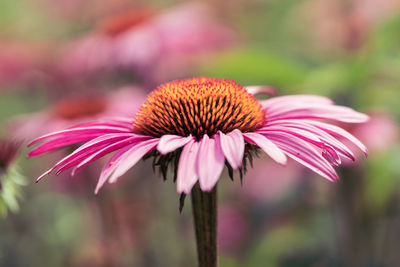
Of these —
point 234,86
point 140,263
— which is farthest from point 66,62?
point 234,86

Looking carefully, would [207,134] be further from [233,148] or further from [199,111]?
[233,148]

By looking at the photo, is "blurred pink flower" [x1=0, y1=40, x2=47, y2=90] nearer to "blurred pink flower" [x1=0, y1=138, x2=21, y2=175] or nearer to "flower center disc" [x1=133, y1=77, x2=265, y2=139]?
"blurred pink flower" [x1=0, y1=138, x2=21, y2=175]

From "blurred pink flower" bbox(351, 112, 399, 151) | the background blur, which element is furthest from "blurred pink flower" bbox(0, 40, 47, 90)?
"blurred pink flower" bbox(351, 112, 399, 151)

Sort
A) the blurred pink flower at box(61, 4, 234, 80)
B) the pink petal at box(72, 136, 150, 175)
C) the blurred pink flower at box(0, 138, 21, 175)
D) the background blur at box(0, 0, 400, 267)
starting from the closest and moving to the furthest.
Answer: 1. the pink petal at box(72, 136, 150, 175)
2. the blurred pink flower at box(0, 138, 21, 175)
3. the background blur at box(0, 0, 400, 267)
4. the blurred pink flower at box(61, 4, 234, 80)

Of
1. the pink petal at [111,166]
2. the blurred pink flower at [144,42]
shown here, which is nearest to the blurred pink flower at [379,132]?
the blurred pink flower at [144,42]

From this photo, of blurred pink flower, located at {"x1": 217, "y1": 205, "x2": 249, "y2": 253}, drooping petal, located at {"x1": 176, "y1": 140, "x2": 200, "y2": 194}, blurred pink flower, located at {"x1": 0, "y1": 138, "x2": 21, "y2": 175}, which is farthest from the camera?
blurred pink flower, located at {"x1": 217, "y1": 205, "x2": 249, "y2": 253}

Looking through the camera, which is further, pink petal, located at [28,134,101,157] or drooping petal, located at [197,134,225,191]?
pink petal, located at [28,134,101,157]

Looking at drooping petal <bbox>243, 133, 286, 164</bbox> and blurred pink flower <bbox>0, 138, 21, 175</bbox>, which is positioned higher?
drooping petal <bbox>243, 133, 286, 164</bbox>

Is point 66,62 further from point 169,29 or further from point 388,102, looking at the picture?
point 388,102
